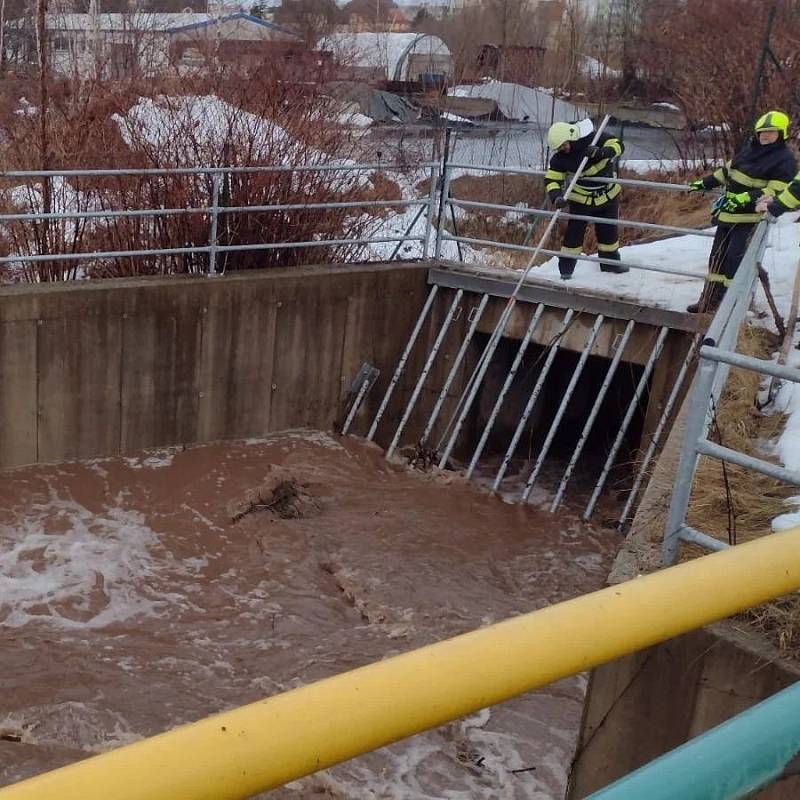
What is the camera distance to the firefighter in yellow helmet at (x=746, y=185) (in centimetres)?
824

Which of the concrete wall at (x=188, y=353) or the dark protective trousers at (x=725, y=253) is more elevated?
the dark protective trousers at (x=725, y=253)

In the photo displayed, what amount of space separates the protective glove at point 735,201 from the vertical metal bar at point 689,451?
5265 millimetres

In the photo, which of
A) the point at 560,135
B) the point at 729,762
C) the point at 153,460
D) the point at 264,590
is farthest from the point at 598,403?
the point at 729,762

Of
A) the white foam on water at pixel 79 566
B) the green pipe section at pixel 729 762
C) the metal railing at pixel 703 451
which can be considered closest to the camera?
the green pipe section at pixel 729 762

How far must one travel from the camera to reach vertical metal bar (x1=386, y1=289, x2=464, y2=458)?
10219mm

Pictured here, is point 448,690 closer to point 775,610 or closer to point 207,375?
point 775,610

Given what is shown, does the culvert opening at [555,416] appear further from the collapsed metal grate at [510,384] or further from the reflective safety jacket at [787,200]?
the reflective safety jacket at [787,200]

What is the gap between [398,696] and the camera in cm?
119

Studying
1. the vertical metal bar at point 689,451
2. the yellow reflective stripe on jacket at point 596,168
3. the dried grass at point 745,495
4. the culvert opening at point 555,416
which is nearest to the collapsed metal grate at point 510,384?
the culvert opening at point 555,416

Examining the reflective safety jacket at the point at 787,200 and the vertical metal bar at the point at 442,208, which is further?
the vertical metal bar at the point at 442,208

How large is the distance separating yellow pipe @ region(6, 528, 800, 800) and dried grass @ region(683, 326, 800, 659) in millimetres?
2000

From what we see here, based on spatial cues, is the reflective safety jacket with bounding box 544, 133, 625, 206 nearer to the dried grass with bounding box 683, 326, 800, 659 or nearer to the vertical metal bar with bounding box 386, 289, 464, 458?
the vertical metal bar with bounding box 386, 289, 464, 458

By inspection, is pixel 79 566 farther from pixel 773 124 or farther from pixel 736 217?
pixel 773 124

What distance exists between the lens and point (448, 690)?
4.07 ft
